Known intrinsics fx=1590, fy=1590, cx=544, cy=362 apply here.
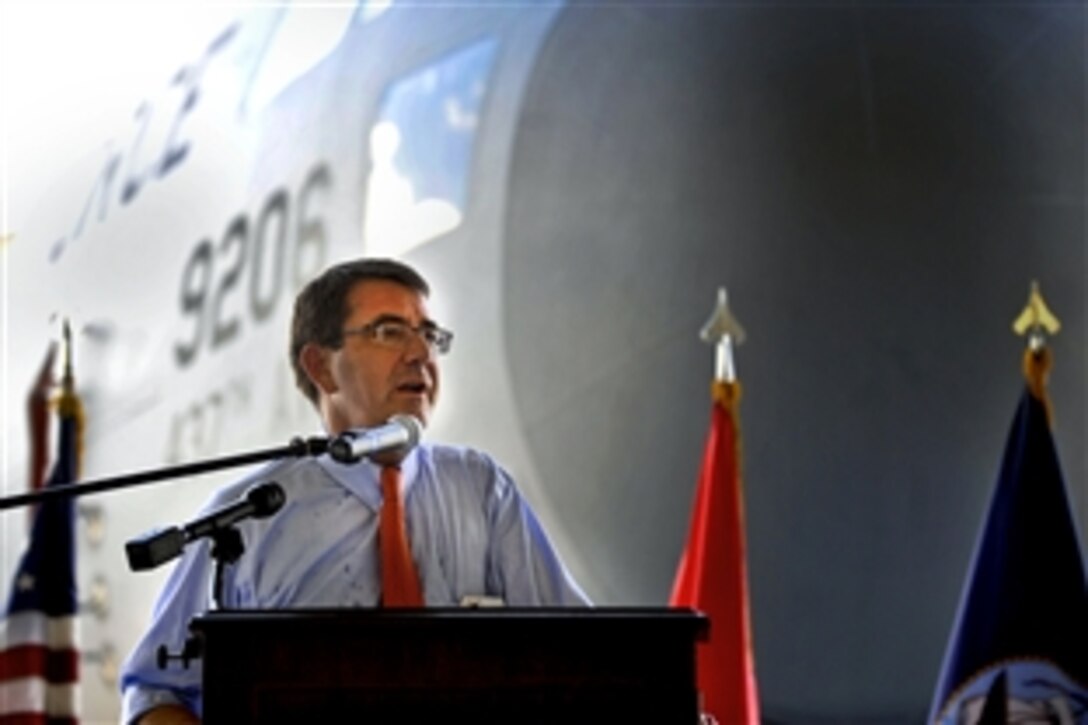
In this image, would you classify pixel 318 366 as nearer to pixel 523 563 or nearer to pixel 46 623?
pixel 523 563

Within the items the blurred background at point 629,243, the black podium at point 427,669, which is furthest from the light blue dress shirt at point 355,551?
the blurred background at point 629,243

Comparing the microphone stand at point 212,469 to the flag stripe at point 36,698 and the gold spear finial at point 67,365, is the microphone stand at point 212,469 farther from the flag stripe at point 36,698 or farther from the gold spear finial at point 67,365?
the gold spear finial at point 67,365

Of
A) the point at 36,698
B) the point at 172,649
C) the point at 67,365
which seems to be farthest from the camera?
the point at 67,365

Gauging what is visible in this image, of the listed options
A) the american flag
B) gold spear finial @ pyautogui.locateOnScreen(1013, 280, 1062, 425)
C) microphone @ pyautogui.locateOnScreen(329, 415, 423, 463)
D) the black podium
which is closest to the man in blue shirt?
microphone @ pyautogui.locateOnScreen(329, 415, 423, 463)

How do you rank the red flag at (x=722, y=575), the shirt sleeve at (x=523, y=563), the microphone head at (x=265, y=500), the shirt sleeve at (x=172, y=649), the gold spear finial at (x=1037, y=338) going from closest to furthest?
the microphone head at (x=265, y=500), the shirt sleeve at (x=172, y=649), the shirt sleeve at (x=523, y=563), the red flag at (x=722, y=575), the gold spear finial at (x=1037, y=338)

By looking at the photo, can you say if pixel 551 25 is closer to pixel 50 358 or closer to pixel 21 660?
pixel 50 358

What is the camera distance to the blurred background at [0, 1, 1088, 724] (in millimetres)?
4203

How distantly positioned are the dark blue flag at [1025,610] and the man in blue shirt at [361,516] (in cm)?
172

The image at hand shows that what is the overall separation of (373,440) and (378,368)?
2.24 ft

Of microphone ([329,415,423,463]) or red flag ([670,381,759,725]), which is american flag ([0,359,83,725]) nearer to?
red flag ([670,381,759,725])

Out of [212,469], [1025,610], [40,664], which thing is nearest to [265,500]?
[212,469]

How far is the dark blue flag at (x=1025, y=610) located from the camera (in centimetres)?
369

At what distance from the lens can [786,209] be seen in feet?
14.8

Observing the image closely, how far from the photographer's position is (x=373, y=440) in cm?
174
